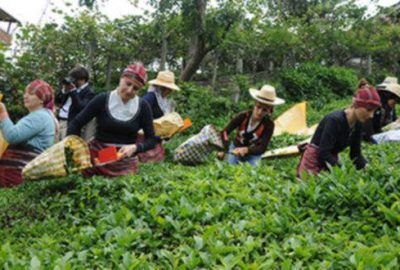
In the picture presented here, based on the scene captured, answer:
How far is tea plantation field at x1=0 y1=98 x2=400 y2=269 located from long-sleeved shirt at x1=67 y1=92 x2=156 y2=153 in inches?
14.8

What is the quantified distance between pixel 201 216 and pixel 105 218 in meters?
0.65

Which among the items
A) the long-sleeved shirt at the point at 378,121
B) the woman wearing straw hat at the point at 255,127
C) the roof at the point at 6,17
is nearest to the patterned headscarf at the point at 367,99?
the woman wearing straw hat at the point at 255,127

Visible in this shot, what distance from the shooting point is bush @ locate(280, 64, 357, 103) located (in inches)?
611

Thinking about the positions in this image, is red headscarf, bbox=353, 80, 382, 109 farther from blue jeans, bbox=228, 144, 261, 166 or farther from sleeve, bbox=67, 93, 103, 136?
sleeve, bbox=67, 93, 103, 136

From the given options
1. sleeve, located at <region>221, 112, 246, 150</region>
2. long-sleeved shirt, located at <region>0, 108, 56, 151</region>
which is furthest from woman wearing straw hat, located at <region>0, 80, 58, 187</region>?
sleeve, located at <region>221, 112, 246, 150</region>

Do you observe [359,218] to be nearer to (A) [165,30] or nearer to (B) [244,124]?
(B) [244,124]

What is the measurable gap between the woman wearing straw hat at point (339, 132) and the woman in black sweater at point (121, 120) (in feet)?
4.84

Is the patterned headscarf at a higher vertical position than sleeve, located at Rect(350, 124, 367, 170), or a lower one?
higher

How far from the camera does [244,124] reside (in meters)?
5.98

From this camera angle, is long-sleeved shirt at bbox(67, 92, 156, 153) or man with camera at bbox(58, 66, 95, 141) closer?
long-sleeved shirt at bbox(67, 92, 156, 153)

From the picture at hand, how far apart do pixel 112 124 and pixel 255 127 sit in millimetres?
1932

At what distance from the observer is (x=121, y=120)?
15.2 ft

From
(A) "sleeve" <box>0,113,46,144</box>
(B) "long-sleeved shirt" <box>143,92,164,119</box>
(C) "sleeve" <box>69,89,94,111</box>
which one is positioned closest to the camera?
(A) "sleeve" <box>0,113,46,144</box>

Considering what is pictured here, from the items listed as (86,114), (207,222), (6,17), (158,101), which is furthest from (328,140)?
(6,17)
